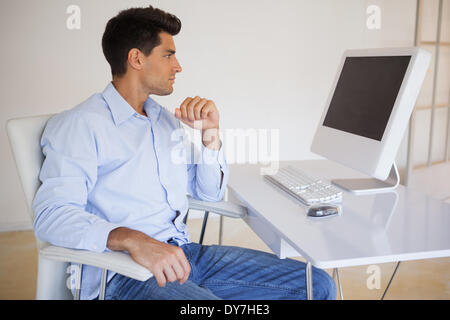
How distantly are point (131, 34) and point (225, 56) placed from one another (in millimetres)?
1876

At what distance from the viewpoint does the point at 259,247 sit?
2912mm

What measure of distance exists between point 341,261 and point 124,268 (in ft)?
1.57

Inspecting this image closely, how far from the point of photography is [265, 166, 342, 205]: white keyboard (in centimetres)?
139

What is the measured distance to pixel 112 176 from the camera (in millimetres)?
1354

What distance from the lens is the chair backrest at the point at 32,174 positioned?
1.24 meters

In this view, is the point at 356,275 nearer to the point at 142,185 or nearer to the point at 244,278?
the point at 244,278

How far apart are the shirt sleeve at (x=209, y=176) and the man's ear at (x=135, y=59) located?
0.35 meters

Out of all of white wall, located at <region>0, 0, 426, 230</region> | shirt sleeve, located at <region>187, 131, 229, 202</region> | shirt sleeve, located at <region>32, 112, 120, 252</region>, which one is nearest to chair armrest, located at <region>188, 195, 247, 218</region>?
shirt sleeve, located at <region>187, 131, 229, 202</region>

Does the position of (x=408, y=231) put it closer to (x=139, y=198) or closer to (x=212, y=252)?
(x=212, y=252)

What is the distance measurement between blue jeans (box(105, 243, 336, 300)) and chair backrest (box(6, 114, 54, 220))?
34 cm

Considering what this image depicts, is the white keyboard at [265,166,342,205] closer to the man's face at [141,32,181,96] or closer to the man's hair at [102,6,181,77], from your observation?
the man's face at [141,32,181,96]

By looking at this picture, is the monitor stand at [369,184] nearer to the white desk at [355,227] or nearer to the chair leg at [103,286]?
→ the white desk at [355,227]

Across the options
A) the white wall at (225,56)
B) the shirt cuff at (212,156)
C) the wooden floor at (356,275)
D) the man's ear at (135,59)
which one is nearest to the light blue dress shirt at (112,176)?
the shirt cuff at (212,156)
